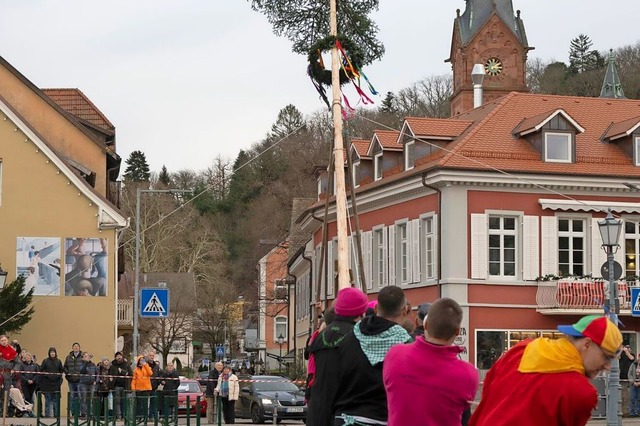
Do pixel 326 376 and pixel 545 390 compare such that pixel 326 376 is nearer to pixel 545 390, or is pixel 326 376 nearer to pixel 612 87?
pixel 545 390

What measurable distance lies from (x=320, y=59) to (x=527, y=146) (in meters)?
24.0

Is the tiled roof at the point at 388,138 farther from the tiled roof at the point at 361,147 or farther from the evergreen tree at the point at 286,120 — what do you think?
the evergreen tree at the point at 286,120

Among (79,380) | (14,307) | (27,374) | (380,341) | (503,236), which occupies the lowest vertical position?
(79,380)

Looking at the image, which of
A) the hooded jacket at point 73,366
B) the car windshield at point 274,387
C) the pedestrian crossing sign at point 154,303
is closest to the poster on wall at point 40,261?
the car windshield at point 274,387

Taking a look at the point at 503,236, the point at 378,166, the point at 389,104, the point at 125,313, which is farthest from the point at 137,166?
the point at 503,236

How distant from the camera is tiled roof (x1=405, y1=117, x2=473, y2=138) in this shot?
45156mm

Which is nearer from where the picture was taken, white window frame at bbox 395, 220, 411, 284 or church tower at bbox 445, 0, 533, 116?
white window frame at bbox 395, 220, 411, 284

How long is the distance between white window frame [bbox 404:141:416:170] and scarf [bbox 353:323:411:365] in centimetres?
3655

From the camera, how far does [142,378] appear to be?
31.4m

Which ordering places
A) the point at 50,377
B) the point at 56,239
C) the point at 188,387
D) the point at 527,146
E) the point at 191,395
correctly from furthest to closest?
the point at 188,387 < the point at 527,146 < the point at 191,395 < the point at 56,239 < the point at 50,377

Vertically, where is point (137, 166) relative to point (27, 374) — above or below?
above

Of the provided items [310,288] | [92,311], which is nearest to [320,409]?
[92,311]

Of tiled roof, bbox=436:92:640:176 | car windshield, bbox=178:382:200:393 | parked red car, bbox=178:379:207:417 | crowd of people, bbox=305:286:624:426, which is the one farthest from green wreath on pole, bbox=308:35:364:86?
car windshield, bbox=178:382:200:393

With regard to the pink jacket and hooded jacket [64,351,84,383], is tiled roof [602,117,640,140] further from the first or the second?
the pink jacket
